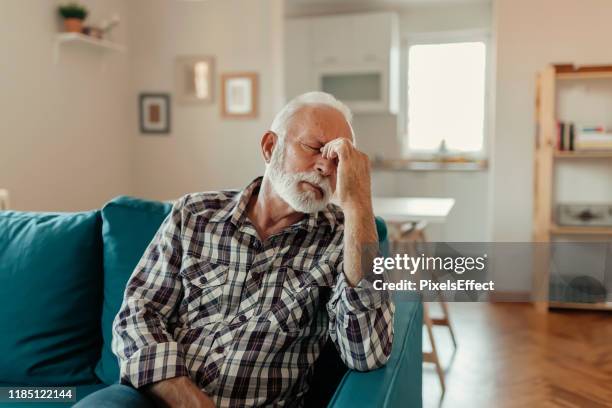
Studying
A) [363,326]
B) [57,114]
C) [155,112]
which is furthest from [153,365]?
[155,112]

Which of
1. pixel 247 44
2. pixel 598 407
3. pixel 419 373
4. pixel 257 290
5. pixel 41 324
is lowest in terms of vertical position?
pixel 598 407

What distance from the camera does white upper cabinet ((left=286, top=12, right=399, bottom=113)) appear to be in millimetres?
5539

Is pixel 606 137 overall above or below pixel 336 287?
above

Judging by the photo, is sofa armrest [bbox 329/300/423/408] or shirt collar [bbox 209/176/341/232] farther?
shirt collar [bbox 209/176/341/232]

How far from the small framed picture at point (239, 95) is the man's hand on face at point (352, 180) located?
3.37 m

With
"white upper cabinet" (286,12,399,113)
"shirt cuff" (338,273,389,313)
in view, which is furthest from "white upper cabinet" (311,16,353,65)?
"shirt cuff" (338,273,389,313)

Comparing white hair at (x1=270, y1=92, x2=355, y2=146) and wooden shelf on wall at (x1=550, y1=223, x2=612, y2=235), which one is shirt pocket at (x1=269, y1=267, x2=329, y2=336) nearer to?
white hair at (x1=270, y1=92, x2=355, y2=146)

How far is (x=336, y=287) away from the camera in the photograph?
129 cm

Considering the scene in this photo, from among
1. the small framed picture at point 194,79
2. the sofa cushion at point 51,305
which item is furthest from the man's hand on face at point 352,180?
the small framed picture at point 194,79

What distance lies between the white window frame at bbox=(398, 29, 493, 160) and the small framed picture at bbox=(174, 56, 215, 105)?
2173 millimetres

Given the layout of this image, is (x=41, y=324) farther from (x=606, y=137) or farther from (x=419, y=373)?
(x=606, y=137)

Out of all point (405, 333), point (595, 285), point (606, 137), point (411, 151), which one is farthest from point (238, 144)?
point (595, 285)

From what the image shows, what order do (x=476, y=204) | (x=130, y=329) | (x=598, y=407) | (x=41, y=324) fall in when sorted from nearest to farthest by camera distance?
(x=130, y=329) → (x=41, y=324) → (x=598, y=407) → (x=476, y=204)

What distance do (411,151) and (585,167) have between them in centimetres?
223
